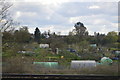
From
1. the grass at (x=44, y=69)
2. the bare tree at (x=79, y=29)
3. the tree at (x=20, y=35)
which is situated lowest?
the grass at (x=44, y=69)

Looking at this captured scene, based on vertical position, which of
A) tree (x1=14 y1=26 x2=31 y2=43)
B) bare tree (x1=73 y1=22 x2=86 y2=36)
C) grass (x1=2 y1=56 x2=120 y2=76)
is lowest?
grass (x1=2 y1=56 x2=120 y2=76)

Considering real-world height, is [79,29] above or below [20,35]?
above

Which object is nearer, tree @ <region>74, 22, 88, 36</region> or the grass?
the grass

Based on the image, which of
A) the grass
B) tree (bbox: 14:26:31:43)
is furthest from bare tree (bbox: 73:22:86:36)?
the grass

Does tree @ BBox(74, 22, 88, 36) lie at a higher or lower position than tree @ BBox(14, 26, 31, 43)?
higher

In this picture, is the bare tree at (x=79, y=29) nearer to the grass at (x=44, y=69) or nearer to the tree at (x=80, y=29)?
the tree at (x=80, y=29)

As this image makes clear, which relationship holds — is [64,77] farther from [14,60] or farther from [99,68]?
[14,60]

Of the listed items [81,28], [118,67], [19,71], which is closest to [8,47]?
[19,71]

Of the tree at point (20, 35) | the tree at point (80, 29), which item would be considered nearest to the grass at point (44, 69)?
the tree at point (20, 35)

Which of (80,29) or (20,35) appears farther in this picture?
(80,29)

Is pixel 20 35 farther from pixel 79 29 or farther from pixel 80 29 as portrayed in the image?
pixel 80 29

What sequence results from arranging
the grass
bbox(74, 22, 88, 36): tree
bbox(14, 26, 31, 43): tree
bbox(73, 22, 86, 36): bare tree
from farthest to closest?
bbox(73, 22, 86, 36): bare tree
bbox(74, 22, 88, 36): tree
bbox(14, 26, 31, 43): tree
the grass

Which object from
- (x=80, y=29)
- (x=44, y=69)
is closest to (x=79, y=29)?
(x=80, y=29)

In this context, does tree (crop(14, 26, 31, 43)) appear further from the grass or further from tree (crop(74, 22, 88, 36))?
tree (crop(74, 22, 88, 36))
